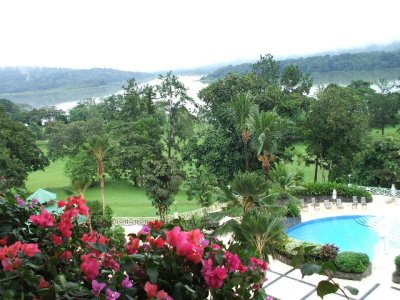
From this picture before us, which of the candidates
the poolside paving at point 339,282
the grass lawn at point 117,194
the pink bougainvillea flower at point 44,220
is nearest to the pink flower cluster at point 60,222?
the pink bougainvillea flower at point 44,220

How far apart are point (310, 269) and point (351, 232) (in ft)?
53.2

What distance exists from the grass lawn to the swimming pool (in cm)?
715

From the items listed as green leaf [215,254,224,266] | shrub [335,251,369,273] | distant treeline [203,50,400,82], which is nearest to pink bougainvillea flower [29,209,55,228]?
green leaf [215,254,224,266]

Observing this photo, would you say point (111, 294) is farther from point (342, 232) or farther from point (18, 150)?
point (18, 150)

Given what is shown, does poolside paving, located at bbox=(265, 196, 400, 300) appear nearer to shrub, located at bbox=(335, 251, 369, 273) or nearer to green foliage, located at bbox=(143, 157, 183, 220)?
shrub, located at bbox=(335, 251, 369, 273)

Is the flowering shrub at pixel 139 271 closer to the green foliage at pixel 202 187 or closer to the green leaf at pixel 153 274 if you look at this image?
the green leaf at pixel 153 274

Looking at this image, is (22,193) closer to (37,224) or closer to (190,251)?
(37,224)

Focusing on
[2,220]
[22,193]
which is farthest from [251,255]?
[22,193]

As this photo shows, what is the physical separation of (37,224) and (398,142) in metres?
22.1

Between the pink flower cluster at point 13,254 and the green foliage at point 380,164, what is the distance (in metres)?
21.1

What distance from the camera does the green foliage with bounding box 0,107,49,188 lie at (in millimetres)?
Answer: 21108

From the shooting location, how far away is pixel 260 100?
76.9 ft

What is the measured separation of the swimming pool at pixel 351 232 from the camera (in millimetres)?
15648

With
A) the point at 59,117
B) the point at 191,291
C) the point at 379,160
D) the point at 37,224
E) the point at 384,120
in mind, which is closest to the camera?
the point at 191,291
